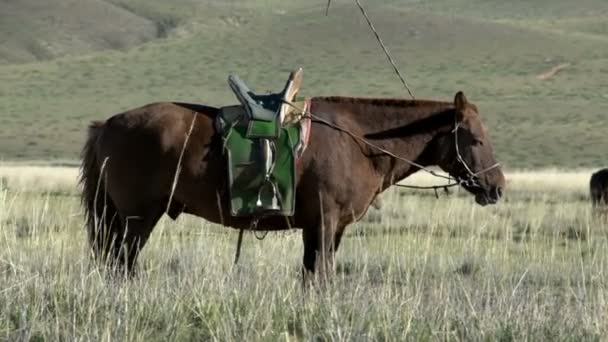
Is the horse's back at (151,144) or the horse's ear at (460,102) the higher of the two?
the horse's ear at (460,102)

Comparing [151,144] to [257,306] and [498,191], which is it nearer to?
[257,306]

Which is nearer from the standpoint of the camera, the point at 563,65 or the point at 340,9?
the point at 563,65

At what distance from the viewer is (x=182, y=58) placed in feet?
260

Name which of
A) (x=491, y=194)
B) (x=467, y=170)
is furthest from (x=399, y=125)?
(x=491, y=194)

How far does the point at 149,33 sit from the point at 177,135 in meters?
103

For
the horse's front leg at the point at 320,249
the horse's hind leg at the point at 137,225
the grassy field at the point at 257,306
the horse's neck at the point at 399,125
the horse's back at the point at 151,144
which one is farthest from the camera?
the horse's neck at the point at 399,125

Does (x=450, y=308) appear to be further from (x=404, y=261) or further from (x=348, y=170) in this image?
(x=404, y=261)

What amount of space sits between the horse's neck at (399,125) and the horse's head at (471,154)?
94 millimetres

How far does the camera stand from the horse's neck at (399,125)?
9.26 m

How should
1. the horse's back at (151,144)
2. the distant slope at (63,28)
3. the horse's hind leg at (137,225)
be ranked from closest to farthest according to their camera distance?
the horse's back at (151,144) → the horse's hind leg at (137,225) → the distant slope at (63,28)

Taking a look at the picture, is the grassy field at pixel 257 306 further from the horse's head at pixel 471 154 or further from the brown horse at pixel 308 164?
the horse's head at pixel 471 154

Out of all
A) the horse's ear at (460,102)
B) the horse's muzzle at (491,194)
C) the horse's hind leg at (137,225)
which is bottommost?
the horse's hind leg at (137,225)

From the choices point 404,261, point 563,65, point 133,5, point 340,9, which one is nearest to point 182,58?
point 340,9

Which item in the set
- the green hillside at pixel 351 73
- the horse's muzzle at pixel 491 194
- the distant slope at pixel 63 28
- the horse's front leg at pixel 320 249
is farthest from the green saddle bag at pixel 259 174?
the distant slope at pixel 63 28
